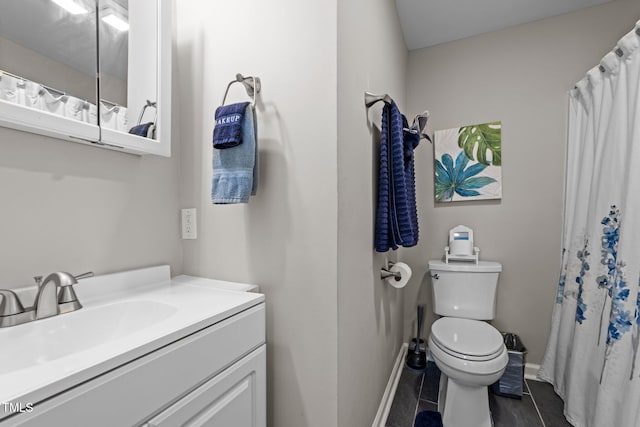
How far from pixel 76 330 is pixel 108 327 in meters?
0.08

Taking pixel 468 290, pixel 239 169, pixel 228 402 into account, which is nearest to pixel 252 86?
pixel 239 169

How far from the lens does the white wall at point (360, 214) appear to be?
99cm

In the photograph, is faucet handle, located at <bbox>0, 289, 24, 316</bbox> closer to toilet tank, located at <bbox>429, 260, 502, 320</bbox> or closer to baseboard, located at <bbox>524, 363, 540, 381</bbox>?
toilet tank, located at <bbox>429, 260, 502, 320</bbox>

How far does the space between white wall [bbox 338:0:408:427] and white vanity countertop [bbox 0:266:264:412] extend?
0.37 metres

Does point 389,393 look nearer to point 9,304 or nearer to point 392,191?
point 392,191

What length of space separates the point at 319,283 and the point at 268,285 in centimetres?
22

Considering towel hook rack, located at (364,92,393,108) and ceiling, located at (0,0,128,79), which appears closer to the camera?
ceiling, located at (0,0,128,79)

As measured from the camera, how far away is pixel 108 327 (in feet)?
2.77

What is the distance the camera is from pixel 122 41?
3.32 ft

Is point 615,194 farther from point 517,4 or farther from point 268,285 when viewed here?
point 268,285

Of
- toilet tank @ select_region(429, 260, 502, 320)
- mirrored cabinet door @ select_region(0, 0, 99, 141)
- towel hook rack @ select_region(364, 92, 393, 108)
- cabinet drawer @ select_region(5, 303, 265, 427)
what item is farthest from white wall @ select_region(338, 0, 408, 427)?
mirrored cabinet door @ select_region(0, 0, 99, 141)

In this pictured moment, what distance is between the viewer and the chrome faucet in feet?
2.32

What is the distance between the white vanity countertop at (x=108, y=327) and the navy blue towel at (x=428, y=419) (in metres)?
1.19

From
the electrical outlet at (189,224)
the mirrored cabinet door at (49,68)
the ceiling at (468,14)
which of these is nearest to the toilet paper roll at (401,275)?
the electrical outlet at (189,224)
